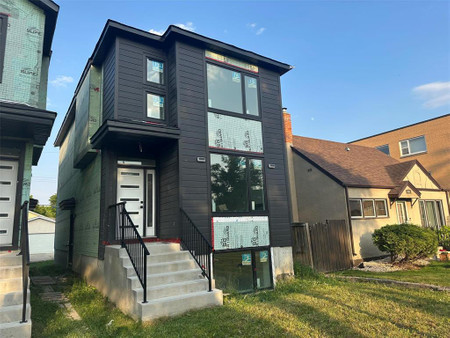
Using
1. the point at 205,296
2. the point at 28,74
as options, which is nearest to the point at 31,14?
the point at 28,74

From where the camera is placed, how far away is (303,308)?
538cm

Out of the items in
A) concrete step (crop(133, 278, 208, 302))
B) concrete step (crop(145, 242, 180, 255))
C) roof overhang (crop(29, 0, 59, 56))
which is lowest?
concrete step (crop(133, 278, 208, 302))

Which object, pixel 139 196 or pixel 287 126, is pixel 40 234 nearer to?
pixel 139 196

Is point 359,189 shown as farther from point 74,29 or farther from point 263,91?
point 74,29

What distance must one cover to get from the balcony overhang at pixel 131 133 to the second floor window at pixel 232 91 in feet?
5.42

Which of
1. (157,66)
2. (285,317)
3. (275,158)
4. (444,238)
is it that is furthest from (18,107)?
(444,238)

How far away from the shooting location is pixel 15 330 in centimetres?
385

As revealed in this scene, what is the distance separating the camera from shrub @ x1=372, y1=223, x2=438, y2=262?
9641 mm

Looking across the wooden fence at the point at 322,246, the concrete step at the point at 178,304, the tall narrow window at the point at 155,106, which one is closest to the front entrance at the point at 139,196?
the tall narrow window at the point at 155,106

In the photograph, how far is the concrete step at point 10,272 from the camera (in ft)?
15.6

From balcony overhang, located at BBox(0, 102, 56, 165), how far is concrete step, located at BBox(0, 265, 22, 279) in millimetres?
2581

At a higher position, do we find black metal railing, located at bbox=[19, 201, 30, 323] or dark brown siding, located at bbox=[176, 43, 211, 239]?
dark brown siding, located at bbox=[176, 43, 211, 239]

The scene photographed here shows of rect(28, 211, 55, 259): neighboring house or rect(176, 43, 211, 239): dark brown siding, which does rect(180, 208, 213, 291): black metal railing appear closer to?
rect(176, 43, 211, 239): dark brown siding

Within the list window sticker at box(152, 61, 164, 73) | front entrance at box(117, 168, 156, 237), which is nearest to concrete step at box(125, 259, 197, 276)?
front entrance at box(117, 168, 156, 237)
